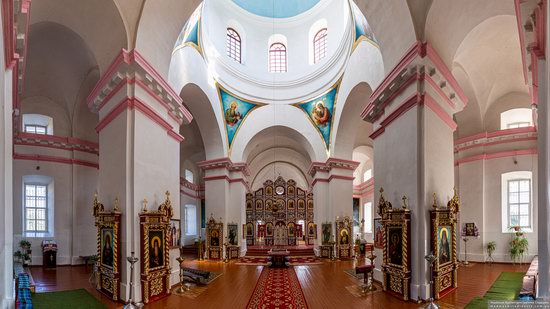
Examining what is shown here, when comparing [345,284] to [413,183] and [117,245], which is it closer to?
[413,183]

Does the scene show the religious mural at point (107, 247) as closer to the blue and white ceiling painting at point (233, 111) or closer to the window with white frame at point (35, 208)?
the window with white frame at point (35, 208)

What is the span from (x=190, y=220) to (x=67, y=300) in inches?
669

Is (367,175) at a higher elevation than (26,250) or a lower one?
higher

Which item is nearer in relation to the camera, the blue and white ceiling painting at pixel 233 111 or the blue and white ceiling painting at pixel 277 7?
the blue and white ceiling painting at pixel 233 111

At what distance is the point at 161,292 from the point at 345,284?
5.05m

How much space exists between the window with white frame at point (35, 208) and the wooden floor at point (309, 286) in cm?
159

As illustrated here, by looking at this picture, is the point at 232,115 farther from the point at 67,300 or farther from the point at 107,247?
the point at 67,300

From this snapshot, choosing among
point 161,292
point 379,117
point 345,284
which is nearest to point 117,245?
point 161,292

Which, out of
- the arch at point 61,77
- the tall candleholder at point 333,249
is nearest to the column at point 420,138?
the tall candleholder at point 333,249

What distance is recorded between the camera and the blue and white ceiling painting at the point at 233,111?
17188mm

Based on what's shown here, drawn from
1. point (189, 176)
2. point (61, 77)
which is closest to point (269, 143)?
point (189, 176)

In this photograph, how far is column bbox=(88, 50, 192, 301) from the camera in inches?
303

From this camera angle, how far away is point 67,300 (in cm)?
795

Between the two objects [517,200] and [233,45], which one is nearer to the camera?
[517,200]
